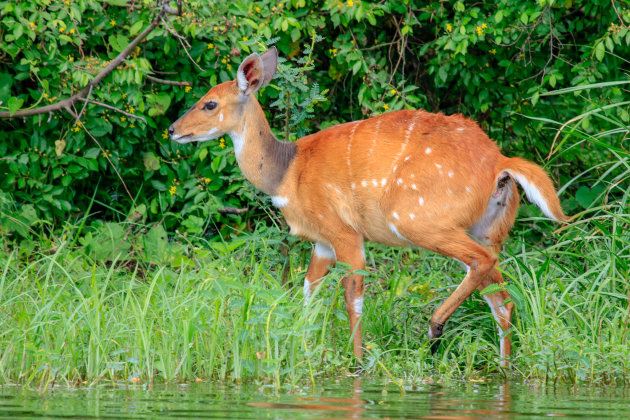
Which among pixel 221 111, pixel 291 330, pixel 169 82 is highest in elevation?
pixel 169 82

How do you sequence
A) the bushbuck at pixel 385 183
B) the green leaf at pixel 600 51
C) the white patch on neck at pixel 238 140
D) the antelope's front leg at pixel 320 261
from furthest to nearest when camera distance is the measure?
the green leaf at pixel 600 51, the white patch on neck at pixel 238 140, the antelope's front leg at pixel 320 261, the bushbuck at pixel 385 183

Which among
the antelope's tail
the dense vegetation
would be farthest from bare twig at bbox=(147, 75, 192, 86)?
the antelope's tail

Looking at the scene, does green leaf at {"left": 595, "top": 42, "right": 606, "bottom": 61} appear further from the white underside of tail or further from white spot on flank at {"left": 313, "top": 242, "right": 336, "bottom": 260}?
white spot on flank at {"left": 313, "top": 242, "right": 336, "bottom": 260}

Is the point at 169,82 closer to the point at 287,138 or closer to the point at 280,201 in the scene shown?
the point at 287,138

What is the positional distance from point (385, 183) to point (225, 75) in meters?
2.39

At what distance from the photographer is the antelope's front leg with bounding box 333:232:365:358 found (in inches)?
217

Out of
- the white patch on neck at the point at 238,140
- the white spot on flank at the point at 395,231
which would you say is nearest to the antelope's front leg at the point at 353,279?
the white spot on flank at the point at 395,231

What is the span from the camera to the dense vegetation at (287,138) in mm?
5324

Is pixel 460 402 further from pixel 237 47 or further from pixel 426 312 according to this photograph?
pixel 237 47

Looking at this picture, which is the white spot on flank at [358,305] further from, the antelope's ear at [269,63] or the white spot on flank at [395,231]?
the antelope's ear at [269,63]

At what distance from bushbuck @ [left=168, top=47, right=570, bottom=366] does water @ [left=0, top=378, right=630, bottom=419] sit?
0.75 m

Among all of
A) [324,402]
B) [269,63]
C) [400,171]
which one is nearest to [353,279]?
[400,171]

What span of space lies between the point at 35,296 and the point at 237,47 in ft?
8.01

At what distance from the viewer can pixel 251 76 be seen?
6.32m
